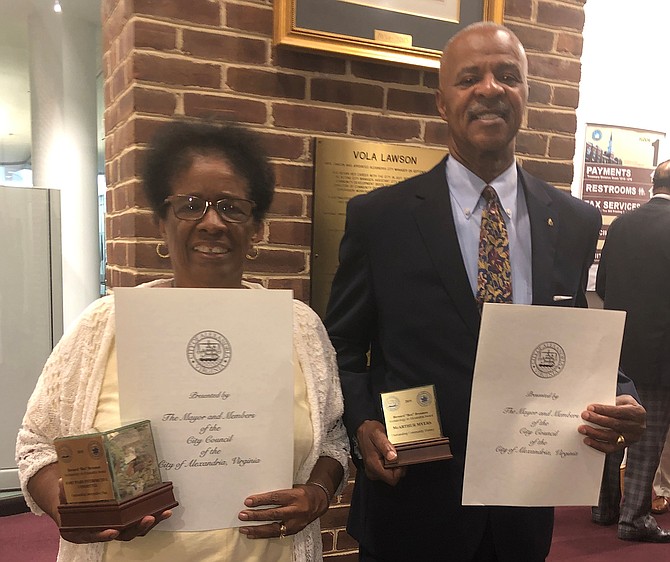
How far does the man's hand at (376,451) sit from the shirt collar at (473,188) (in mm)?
505

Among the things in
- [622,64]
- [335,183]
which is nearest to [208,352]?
[335,183]

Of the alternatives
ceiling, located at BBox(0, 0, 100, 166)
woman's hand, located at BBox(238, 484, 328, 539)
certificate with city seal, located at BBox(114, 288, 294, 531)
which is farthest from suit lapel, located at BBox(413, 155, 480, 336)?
ceiling, located at BBox(0, 0, 100, 166)

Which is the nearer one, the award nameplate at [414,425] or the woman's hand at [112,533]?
the woman's hand at [112,533]

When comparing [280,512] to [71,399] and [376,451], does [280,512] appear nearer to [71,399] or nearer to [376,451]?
[376,451]

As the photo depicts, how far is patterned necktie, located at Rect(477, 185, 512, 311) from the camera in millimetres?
1180

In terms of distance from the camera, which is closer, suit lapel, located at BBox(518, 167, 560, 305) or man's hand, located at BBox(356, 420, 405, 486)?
man's hand, located at BBox(356, 420, 405, 486)

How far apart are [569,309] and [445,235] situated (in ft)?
0.96

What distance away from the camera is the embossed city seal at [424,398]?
1082 mm

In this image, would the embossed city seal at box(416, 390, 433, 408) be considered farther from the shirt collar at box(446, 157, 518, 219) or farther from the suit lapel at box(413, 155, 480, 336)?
the shirt collar at box(446, 157, 518, 219)

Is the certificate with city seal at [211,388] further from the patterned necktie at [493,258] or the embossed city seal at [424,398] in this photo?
the patterned necktie at [493,258]

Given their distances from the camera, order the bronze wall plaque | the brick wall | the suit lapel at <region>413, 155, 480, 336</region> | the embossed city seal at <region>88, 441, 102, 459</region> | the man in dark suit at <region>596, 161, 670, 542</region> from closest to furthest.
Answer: the embossed city seal at <region>88, 441, 102, 459</region>
the suit lapel at <region>413, 155, 480, 336</region>
the brick wall
the bronze wall plaque
the man in dark suit at <region>596, 161, 670, 542</region>

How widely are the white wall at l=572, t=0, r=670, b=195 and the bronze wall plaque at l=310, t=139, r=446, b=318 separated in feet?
7.30

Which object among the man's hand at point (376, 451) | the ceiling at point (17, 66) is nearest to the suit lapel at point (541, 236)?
the man's hand at point (376, 451)

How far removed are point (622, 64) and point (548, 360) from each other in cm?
329
